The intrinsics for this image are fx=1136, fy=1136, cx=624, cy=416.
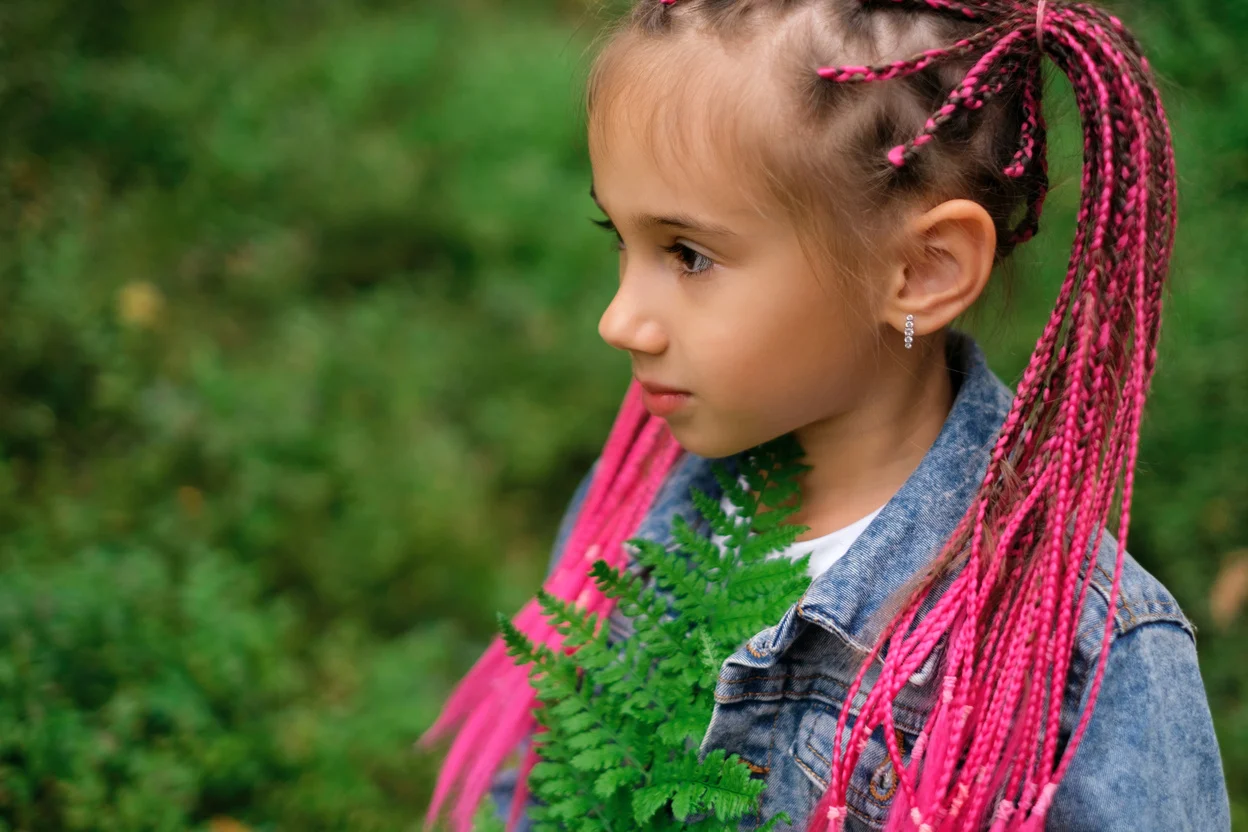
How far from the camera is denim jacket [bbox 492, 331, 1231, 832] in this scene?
4.56 ft

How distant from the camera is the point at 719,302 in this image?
1516 mm

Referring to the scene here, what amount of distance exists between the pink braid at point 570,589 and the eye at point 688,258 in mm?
388

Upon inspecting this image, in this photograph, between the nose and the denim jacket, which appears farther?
the nose

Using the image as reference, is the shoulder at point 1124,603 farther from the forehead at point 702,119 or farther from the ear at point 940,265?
the forehead at point 702,119

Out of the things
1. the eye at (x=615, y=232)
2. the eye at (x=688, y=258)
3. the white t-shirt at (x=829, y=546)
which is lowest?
the white t-shirt at (x=829, y=546)

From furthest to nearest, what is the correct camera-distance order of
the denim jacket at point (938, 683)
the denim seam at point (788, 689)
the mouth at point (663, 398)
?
the mouth at point (663, 398) < the denim seam at point (788, 689) < the denim jacket at point (938, 683)

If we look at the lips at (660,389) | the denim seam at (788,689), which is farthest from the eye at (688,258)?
the denim seam at (788,689)

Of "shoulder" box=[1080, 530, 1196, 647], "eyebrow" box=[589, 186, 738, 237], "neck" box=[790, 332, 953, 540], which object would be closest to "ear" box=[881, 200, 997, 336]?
"neck" box=[790, 332, 953, 540]

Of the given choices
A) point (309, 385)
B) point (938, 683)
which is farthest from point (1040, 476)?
point (309, 385)

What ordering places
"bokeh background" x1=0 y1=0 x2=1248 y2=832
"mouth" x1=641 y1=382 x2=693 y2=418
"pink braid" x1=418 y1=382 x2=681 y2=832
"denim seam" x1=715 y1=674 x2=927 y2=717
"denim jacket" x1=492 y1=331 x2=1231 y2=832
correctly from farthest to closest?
"bokeh background" x1=0 y1=0 x2=1248 y2=832
"pink braid" x1=418 y1=382 x2=681 y2=832
"mouth" x1=641 y1=382 x2=693 y2=418
"denim seam" x1=715 y1=674 x2=927 y2=717
"denim jacket" x1=492 y1=331 x2=1231 y2=832

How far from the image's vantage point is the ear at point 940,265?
1.49 m

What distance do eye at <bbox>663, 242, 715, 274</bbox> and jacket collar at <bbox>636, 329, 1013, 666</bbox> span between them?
43 centimetres

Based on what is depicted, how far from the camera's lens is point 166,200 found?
383cm

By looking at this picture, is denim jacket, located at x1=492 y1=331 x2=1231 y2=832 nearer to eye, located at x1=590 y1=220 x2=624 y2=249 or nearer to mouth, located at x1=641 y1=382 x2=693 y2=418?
mouth, located at x1=641 y1=382 x2=693 y2=418
